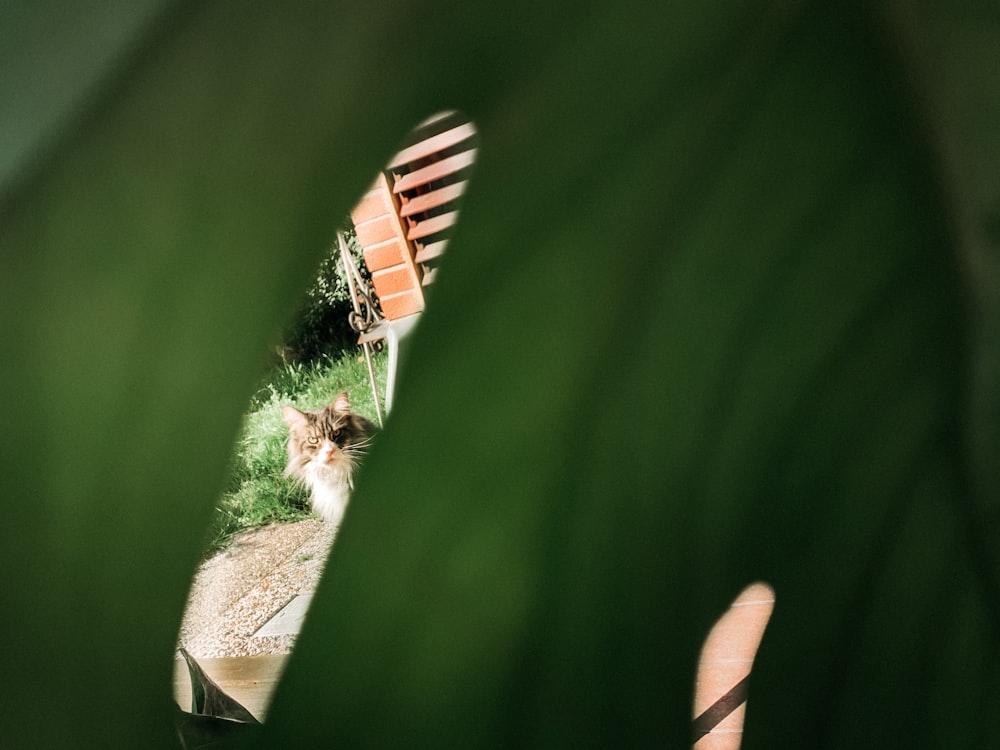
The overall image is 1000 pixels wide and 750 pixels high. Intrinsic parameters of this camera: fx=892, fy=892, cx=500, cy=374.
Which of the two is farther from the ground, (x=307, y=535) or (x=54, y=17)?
(x=54, y=17)

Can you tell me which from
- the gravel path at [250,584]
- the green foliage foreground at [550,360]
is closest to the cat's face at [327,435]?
the gravel path at [250,584]

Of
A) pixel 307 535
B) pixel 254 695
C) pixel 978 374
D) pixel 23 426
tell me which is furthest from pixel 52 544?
pixel 307 535

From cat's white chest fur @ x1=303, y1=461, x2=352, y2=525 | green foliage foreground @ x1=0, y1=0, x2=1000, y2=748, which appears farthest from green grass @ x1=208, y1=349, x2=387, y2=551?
green foliage foreground @ x1=0, y1=0, x2=1000, y2=748

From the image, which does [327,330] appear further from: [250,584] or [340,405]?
[340,405]

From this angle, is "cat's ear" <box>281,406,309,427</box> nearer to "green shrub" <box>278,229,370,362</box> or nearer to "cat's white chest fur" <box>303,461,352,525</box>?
"cat's white chest fur" <box>303,461,352,525</box>

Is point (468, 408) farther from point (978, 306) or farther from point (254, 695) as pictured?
point (254, 695)

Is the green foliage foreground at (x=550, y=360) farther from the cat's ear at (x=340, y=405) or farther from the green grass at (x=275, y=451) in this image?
the green grass at (x=275, y=451)

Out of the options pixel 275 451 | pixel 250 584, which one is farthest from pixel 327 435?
pixel 250 584
